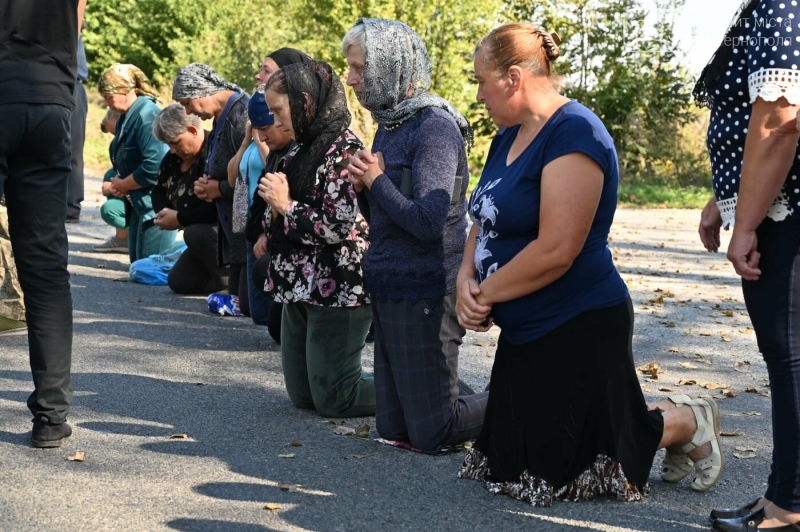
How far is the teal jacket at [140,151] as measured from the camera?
10273 mm

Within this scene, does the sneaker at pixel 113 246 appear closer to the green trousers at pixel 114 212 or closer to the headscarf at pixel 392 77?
the green trousers at pixel 114 212

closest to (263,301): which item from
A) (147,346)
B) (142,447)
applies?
(147,346)

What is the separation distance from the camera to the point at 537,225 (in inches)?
156

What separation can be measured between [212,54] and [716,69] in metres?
32.8

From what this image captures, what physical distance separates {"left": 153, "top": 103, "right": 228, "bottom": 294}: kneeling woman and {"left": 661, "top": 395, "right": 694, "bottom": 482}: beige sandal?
5.53m

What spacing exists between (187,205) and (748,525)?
649 cm

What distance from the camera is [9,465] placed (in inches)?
176

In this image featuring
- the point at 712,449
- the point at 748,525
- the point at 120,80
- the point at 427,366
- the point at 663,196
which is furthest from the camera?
the point at 663,196

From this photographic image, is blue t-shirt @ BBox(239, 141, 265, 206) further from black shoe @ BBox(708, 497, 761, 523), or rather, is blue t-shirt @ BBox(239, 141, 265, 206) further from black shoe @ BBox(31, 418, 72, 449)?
black shoe @ BBox(708, 497, 761, 523)

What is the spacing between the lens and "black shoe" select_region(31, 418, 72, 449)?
471 cm

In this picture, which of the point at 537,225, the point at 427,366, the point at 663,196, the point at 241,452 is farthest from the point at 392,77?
the point at 663,196

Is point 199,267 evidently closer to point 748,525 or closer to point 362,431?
point 362,431

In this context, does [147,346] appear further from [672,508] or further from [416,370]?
[672,508]

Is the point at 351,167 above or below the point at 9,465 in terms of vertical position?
above
